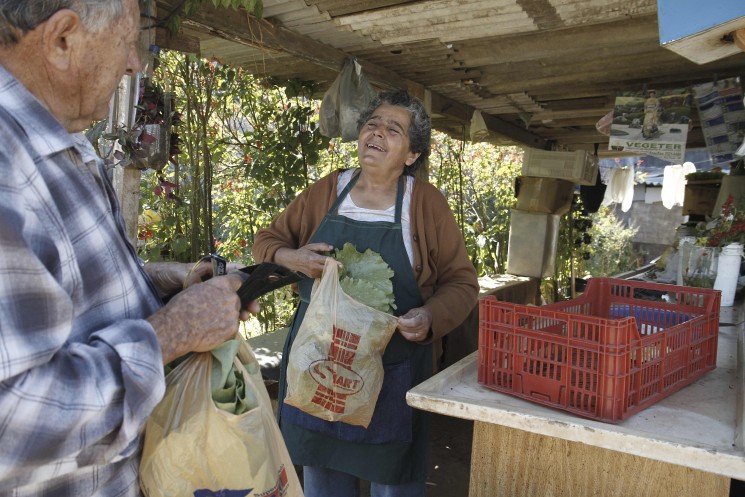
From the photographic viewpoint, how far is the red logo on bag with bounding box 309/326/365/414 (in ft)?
6.99

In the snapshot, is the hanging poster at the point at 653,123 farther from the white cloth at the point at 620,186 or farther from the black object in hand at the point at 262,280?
the white cloth at the point at 620,186

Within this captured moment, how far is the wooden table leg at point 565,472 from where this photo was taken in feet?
5.18

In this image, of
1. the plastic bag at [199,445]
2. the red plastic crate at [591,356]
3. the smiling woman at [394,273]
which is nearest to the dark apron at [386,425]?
the smiling woman at [394,273]

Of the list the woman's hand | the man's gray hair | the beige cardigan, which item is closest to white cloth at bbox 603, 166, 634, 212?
the beige cardigan

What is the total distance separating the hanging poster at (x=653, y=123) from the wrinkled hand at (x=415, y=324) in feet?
10.3

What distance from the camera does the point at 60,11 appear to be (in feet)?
3.12

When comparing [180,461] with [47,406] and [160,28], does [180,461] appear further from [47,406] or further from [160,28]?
[160,28]

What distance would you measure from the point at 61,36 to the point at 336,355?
1441 mm

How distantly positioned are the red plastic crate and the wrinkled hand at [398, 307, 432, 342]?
1.54 ft

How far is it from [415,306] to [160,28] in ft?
6.41

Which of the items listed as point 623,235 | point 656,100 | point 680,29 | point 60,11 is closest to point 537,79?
point 656,100

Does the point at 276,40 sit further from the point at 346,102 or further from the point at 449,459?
the point at 449,459

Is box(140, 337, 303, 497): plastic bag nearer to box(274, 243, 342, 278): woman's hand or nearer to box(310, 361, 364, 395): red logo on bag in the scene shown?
box(310, 361, 364, 395): red logo on bag

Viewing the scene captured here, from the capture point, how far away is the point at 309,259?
7.47 feet
